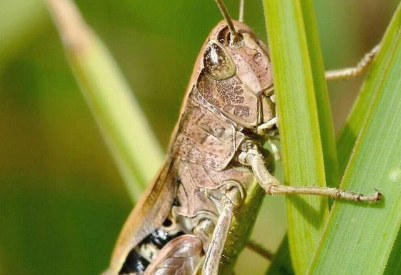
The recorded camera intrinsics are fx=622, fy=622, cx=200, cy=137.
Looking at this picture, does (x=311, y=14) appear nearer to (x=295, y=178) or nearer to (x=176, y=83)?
(x=295, y=178)

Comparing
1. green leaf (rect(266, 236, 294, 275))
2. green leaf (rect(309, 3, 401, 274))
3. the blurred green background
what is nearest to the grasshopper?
green leaf (rect(266, 236, 294, 275))

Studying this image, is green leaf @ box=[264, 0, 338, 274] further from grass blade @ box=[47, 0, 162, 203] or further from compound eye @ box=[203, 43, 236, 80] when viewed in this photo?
grass blade @ box=[47, 0, 162, 203]

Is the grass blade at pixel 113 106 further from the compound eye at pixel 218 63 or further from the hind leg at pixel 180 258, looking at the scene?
the compound eye at pixel 218 63

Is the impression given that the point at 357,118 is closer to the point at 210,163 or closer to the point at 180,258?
the point at 210,163

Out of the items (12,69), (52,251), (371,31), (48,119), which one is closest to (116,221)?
(52,251)

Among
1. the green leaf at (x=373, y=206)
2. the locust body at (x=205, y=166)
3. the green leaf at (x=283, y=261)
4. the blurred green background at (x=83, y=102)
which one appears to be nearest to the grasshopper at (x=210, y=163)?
the locust body at (x=205, y=166)

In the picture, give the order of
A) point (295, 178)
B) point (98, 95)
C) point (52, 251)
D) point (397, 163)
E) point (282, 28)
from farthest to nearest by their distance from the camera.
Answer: point (52, 251)
point (98, 95)
point (295, 178)
point (282, 28)
point (397, 163)

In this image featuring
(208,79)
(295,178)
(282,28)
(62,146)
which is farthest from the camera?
(62,146)
